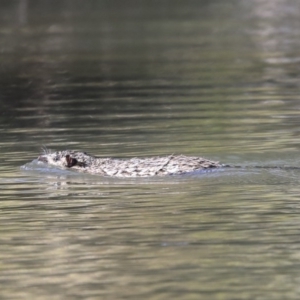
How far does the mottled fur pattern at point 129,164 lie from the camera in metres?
13.4

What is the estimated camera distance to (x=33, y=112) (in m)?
19.9

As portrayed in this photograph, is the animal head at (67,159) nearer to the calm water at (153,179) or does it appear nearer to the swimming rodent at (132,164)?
the swimming rodent at (132,164)

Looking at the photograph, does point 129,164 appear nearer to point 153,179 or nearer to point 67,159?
point 153,179

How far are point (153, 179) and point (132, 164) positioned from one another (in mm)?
322

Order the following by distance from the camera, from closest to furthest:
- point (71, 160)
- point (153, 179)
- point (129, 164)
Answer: point (153, 179)
point (129, 164)
point (71, 160)

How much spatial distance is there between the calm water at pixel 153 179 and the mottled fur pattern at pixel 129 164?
135mm

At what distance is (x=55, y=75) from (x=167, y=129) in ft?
32.1

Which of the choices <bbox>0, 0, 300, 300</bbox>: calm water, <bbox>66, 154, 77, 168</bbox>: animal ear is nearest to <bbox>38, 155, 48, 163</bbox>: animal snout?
<bbox>0, 0, 300, 300</bbox>: calm water

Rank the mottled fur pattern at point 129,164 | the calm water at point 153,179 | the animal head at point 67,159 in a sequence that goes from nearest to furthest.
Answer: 1. the calm water at point 153,179
2. the mottled fur pattern at point 129,164
3. the animal head at point 67,159

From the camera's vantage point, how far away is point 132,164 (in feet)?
44.6

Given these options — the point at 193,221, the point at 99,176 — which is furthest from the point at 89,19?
the point at 193,221

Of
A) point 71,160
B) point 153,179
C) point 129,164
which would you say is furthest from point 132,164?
point 71,160

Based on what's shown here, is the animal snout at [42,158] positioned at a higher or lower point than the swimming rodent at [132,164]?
higher

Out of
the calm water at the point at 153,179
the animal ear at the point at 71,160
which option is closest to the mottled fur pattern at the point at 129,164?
the animal ear at the point at 71,160
